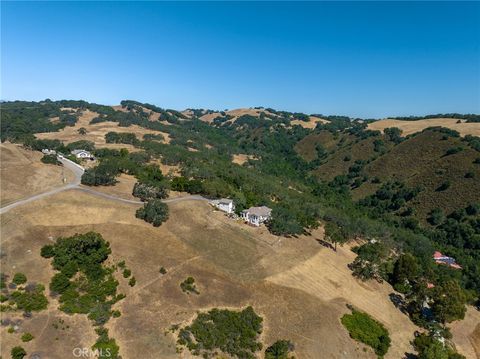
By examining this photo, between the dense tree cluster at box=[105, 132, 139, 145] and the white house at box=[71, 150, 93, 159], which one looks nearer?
the white house at box=[71, 150, 93, 159]

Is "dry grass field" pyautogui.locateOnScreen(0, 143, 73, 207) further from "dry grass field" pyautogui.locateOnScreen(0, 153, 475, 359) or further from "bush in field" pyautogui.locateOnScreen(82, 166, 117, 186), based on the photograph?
"dry grass field" pyautogui.locateOnScreen(0, 153, 475, 359)

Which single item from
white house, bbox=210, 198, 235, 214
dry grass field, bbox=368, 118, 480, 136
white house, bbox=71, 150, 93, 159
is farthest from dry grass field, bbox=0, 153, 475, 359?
dry grass field, bbox=368, 118, 480, 136

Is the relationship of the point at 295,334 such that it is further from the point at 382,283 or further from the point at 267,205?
the point at 267,205

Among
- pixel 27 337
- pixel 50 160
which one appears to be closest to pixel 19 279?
pixel 27 337

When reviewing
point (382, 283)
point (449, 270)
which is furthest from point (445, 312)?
point (449, 270)

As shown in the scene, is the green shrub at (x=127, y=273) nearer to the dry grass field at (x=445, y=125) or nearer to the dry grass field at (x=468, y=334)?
the dry grass field at (x=468, y=334)

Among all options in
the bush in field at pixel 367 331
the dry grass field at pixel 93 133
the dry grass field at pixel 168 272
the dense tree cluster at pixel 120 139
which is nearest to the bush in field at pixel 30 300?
the dry grass field at pixel 168 272
